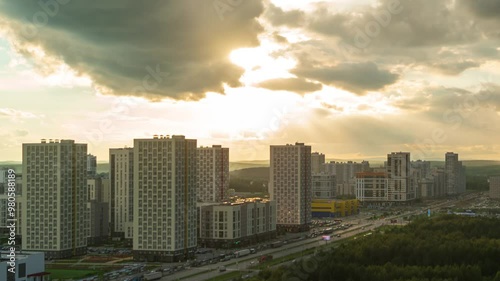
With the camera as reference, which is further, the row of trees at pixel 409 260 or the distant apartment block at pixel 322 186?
the distant apartment block at pixel 322 186

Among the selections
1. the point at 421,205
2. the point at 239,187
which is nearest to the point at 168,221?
the point at 421,205

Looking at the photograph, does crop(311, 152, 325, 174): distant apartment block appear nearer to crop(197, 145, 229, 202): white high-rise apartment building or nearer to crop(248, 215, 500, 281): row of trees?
crop(197, 145, 229, 202): white high-rise apartment building

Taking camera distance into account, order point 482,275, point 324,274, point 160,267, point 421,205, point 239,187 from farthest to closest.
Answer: point 239,187 → point 421,205 → point 160,267 → point 482,275 → point 324,274

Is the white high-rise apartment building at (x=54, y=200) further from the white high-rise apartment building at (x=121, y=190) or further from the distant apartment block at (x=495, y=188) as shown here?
the distant apartment block at (x=495, y=188)

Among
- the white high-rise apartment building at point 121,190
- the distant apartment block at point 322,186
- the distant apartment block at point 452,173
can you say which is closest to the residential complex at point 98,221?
the white high-rise apartment building at point 121,190

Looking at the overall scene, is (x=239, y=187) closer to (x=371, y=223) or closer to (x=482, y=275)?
(x=371, y=223)

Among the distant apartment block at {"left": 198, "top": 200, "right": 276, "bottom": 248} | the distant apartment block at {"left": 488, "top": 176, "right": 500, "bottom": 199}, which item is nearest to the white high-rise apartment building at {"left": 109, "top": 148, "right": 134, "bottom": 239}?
the distant apartment block at {"left": 198, "top": 200, "right": 276, "bottom": 248}
